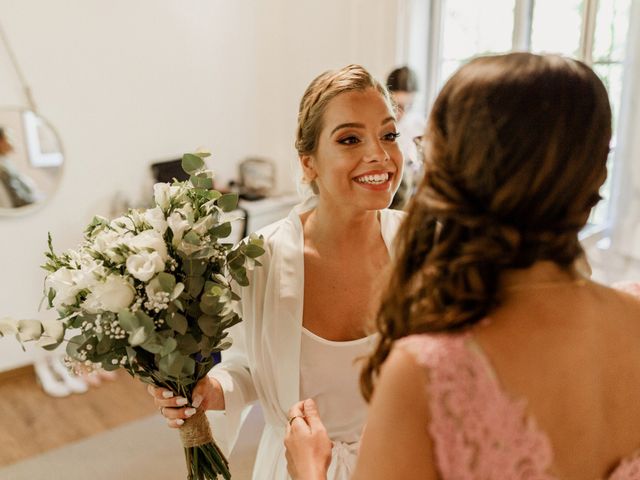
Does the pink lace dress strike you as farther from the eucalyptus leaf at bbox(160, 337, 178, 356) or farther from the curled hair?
the curled hair

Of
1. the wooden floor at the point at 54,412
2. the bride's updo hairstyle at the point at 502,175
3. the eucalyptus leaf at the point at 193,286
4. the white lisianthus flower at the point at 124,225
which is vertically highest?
the bride's updo hairstyle at the point at 502,175

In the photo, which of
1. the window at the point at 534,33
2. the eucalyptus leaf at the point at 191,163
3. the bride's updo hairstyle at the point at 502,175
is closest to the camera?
the bride's updo hairstyle at the point at 502,175

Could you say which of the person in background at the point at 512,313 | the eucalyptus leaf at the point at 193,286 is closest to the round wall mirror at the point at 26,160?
the eucalyptus leaf at the point at 193,286

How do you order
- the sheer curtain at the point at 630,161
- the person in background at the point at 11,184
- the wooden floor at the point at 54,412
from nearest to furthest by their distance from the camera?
the sheer curtain at the point at 630,161
the wooden floor at the point at 54,412
the person in background at the point at 11,184

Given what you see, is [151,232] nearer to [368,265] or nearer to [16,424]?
[368,265]

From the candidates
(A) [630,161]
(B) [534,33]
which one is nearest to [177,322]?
(A) [630,161]

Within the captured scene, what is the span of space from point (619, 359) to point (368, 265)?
766mm

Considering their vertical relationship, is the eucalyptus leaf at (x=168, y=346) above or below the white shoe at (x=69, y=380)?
above

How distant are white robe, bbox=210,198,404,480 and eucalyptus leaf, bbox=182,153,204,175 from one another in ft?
0.90

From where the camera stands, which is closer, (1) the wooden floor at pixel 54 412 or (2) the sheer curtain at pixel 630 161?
(2) the sheer curtain at pixel 630 161

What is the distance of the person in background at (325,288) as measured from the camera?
4.24 ft

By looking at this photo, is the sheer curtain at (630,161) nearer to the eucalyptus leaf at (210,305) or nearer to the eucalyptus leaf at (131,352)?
the eucalyptus leaf at (210,305)

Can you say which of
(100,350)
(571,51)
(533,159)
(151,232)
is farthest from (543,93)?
(571,51)

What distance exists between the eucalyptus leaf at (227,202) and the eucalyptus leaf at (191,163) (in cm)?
7
